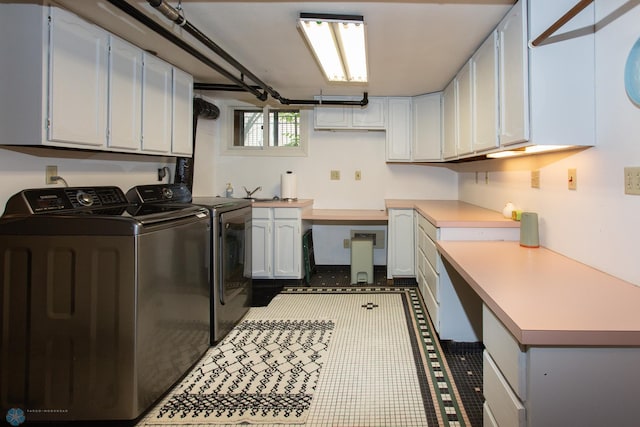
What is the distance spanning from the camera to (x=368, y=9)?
201 centimetres

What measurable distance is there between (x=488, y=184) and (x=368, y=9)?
1.99 m

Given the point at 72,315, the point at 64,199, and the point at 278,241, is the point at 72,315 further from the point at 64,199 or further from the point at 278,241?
the point at 278,241

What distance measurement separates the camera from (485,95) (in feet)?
7.65

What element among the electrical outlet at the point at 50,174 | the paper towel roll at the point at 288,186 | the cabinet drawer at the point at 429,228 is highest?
the paper towel roll at the point at 288,186

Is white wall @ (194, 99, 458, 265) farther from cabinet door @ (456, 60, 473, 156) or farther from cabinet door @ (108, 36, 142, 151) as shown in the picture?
cabinet door @ (108, 36, 142, 151)

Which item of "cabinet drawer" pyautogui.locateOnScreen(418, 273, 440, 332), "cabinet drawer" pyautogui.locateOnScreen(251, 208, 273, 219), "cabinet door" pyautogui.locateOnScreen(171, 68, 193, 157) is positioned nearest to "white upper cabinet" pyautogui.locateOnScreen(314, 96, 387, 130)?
"cabinet drawer" pyautogui.locateOnScreen(251, 208, 273, 219)

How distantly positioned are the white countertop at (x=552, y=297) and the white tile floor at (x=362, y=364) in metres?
0.80

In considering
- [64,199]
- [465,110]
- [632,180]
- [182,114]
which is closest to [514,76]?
[632,180]

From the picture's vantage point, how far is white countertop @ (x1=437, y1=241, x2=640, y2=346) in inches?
36.2

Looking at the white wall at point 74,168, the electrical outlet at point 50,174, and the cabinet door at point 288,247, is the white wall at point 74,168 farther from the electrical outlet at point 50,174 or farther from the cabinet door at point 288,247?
the cabinet door at point 288,247

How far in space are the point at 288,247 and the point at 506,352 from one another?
2.90m

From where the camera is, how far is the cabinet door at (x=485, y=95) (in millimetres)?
2158

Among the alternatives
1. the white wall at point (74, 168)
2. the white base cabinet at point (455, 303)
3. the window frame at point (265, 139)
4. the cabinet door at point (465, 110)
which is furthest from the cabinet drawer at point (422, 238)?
the white wall at point (74, 168)

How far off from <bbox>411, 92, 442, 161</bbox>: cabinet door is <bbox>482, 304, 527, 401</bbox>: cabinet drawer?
2.87m
